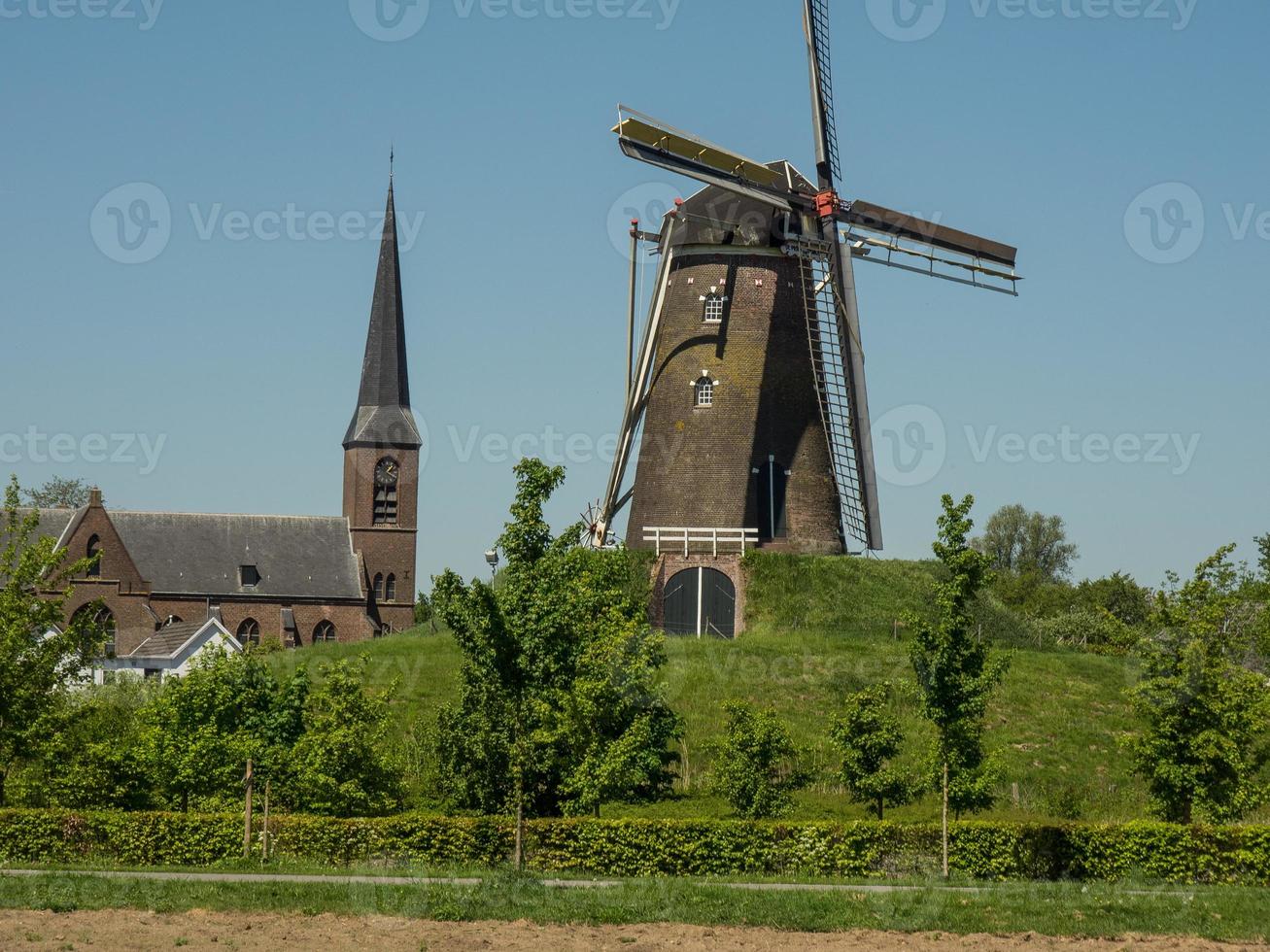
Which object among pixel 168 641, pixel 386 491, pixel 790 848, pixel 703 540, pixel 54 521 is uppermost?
pixel 386 491

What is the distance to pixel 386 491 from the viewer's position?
72750 mm

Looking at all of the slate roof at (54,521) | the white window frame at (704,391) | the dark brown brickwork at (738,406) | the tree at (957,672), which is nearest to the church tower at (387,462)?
the slate roof at (54,521)

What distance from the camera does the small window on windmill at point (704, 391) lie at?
147 ft

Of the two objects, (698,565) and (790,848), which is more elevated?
(698,565)

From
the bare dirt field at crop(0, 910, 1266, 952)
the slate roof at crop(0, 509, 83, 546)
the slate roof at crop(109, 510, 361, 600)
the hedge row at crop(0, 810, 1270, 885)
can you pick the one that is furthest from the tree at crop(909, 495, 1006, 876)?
the slate roof at crop(0, 509, 83, 546)

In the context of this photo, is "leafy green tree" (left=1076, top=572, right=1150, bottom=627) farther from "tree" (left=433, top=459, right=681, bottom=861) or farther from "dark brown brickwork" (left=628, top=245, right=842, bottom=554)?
"tree" (left=433, top=459, right=681, bottom=861)

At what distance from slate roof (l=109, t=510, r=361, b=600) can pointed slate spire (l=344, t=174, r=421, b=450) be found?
4.76m

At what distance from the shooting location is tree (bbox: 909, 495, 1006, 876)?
26.4 meters

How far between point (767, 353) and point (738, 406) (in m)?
1.70

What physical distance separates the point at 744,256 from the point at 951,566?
64.4ft

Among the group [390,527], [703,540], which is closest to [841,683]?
[703,540]

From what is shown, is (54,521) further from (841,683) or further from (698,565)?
(841,683)

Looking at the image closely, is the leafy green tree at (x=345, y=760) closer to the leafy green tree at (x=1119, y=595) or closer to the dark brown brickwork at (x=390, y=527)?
the dark brown brickwork at (x=390, y=527)

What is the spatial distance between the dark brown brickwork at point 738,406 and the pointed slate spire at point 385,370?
29093mm
